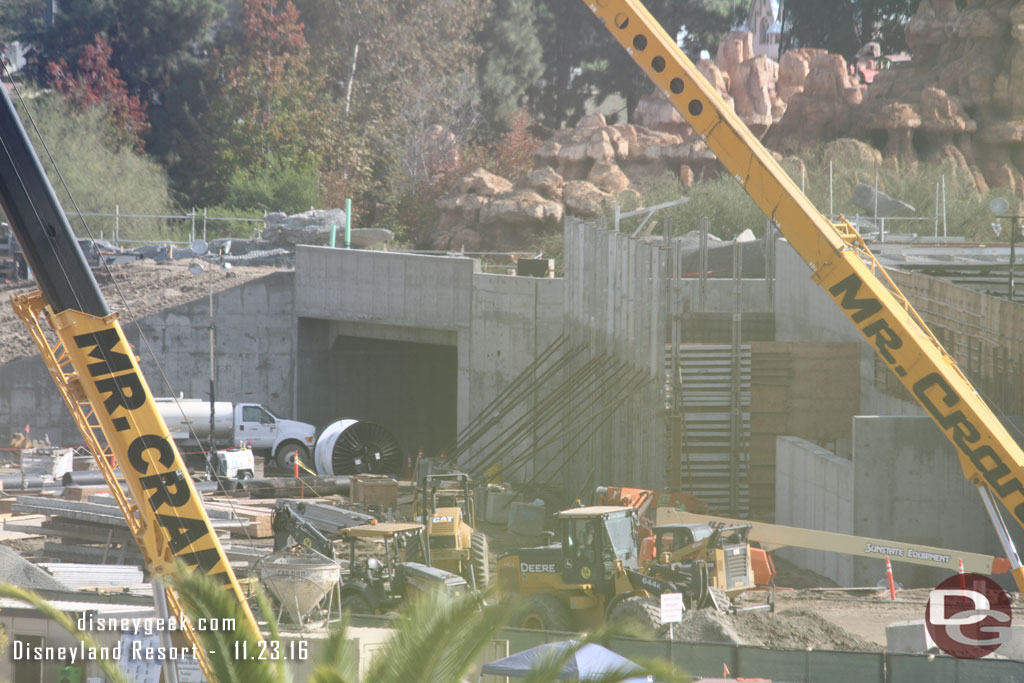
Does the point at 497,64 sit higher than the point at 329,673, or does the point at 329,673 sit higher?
the point at 497,64

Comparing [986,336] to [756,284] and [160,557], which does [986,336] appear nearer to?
[756,284]

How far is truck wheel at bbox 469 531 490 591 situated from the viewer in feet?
67.4

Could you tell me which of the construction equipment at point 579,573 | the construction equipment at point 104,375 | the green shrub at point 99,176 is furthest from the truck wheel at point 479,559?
the green shrub at point 99,176

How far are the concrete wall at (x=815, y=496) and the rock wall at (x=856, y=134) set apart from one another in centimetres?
2920

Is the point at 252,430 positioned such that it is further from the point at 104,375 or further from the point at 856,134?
the point at 856,134

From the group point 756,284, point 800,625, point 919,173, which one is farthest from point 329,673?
point 919,173

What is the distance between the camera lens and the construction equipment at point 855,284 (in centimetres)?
1524

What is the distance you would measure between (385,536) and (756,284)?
1572 centimetres

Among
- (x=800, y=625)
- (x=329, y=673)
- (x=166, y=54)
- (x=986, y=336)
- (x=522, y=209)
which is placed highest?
(x=166, y=54)

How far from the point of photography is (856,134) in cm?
5844

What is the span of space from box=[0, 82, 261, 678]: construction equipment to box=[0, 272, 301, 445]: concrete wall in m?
28.9

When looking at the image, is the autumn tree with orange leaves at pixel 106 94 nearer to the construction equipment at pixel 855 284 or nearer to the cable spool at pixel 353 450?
the cable spool at pixel 353 450

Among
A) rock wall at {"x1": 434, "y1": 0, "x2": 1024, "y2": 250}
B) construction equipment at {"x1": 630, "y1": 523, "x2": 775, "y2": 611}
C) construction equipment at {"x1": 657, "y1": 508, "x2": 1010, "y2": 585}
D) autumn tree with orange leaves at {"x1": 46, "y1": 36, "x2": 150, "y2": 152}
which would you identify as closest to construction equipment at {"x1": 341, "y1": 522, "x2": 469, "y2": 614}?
construction equipment at {"x1": 630, "y1": 523, "x2": 775, "y2": 611}

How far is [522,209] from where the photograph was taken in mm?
52562
